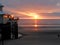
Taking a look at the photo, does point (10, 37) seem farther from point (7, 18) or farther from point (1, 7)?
point (1, 7)

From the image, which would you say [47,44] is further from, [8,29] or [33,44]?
[8,29]

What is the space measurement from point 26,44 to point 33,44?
2.56 feet

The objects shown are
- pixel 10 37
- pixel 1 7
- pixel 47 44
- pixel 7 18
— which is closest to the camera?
A: pixel 47 44

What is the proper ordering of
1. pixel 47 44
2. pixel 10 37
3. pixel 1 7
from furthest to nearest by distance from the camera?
pixel 1 7
pixel 10 37
pixel 47 44

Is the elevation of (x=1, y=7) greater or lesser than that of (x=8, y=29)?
greater

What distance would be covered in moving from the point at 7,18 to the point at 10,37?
13.7ft

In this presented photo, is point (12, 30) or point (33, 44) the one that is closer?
point (33, 44)

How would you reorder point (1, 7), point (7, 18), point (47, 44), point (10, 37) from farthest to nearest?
point (1, 7)
point (7, 18)
point (10, 37)
point (47, 44)

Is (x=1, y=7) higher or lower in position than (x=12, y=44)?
higher

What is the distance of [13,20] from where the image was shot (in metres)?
44.7

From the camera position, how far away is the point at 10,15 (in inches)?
1873

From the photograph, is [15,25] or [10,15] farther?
[10,15]

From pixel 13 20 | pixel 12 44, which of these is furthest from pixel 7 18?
pixel 12 44

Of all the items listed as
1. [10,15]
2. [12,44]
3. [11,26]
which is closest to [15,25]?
[11,26]
